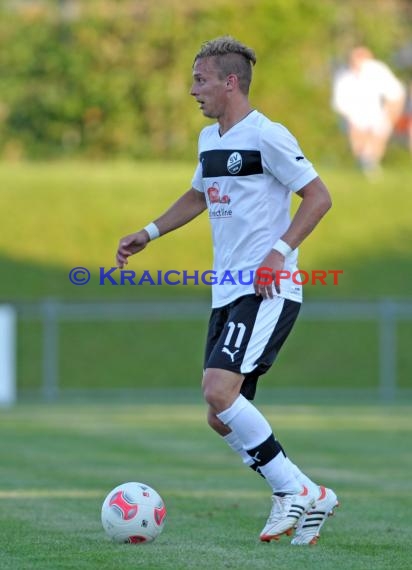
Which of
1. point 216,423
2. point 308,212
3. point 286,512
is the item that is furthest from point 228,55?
point 286,512

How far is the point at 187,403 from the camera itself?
23.2m

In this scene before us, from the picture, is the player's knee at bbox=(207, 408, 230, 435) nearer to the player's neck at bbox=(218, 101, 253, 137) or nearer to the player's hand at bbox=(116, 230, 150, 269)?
the player's hand at bbox=(116, 230, 150, 269)

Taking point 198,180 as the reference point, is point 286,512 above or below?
below

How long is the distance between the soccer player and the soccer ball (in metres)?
0.52

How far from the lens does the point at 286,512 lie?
7172 millimetres

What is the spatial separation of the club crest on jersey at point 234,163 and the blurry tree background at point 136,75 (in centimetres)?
2969

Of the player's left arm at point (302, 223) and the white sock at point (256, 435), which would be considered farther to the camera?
the white sock at point (256, 435)

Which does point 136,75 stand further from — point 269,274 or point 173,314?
point 269,274

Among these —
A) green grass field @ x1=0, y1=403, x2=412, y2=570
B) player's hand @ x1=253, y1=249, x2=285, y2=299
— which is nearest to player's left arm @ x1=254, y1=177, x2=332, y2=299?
player's hand @ x1=253, y1=249, x2=285, y2=299

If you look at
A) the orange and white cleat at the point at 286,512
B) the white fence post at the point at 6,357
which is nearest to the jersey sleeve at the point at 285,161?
the orange and white cleat at the point at 286,512

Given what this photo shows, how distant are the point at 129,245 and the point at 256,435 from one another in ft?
4.18

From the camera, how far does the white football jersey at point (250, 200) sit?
7.24m

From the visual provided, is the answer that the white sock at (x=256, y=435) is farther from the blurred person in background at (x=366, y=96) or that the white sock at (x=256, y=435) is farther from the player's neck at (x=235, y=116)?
the blurred person in background at (x=366, y=96)

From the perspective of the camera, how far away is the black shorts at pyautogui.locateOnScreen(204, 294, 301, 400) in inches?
282
